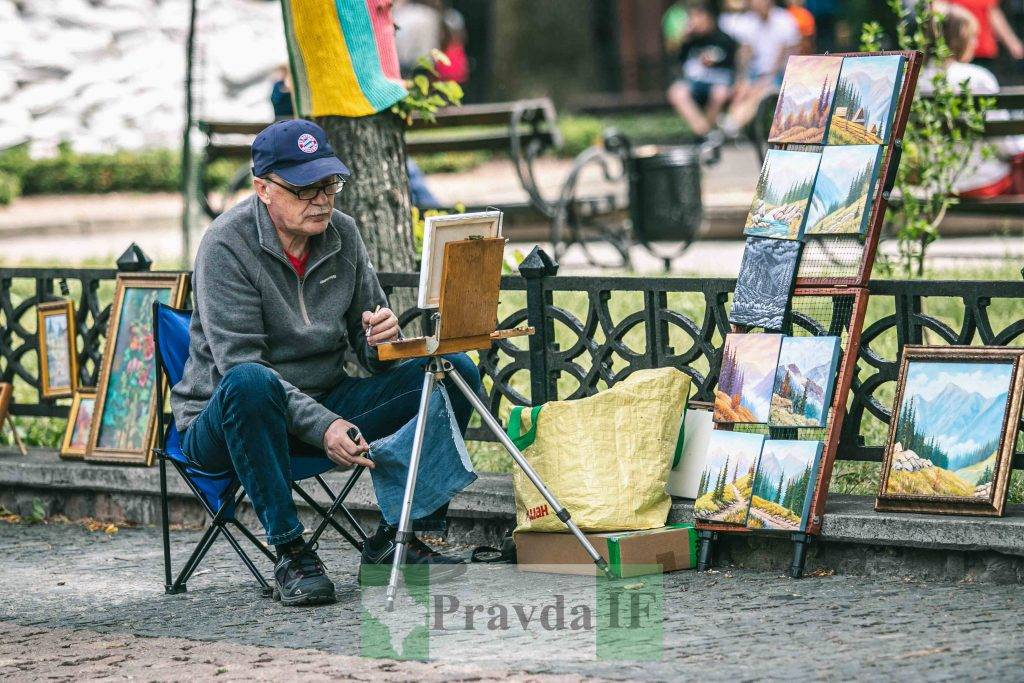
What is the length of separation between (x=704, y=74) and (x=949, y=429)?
13.3m

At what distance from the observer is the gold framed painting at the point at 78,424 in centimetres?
704

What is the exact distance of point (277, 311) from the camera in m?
5.40

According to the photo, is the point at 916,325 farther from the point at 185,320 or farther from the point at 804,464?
the point at 185,320

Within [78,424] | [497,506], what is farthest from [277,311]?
[78,424]

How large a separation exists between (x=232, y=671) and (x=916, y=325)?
8.38ft

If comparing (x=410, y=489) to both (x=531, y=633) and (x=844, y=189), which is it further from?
(x=844, y=189)

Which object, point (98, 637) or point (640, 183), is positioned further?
point (640, 183)

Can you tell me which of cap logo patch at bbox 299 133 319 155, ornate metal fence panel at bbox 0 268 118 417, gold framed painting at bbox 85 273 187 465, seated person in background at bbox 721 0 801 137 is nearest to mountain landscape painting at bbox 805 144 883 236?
cap logo patch at bbox 299 133 319 155

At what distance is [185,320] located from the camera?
18.5 ft

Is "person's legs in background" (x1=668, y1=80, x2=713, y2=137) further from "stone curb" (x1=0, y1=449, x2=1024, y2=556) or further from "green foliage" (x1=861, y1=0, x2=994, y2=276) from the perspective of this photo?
"stone curb" (x1=0, y1=449, x2=1024, y2=556)

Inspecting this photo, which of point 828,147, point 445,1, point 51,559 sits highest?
point 445,1

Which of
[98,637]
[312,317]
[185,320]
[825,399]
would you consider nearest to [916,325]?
[825,399]

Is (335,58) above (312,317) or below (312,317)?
above

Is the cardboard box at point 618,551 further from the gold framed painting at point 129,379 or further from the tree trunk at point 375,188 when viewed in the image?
the gold framed painting at point 129,379
